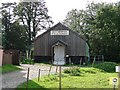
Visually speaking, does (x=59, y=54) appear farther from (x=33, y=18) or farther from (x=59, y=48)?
(x=33, y=18)

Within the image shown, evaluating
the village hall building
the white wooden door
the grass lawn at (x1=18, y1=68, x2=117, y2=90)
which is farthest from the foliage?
the grass lawn at (x1=18, y1=68, x2=117, y2=90)

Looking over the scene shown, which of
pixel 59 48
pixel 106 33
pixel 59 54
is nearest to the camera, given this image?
pixel 59 54

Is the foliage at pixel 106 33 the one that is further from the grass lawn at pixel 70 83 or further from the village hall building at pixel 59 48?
the grass lawn at pixel 70 83

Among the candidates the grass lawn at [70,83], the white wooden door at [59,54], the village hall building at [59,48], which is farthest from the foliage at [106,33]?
the grass lawn at [70,83]

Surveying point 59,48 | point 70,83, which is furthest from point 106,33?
point 70,83

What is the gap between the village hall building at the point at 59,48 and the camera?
32812 millimetres

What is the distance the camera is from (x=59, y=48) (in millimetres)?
33719

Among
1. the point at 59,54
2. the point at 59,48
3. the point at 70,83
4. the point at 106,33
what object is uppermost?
the point at 106,33

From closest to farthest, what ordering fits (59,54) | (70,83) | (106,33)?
(70,83)
(59,54)
(106,33)

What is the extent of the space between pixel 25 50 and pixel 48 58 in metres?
4.47

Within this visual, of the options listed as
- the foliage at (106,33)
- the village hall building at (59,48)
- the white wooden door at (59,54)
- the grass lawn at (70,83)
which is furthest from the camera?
the foliage at (106,33)

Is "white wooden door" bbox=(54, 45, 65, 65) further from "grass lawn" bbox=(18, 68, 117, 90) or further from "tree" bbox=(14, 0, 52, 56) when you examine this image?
"grass lawn" bbox=(18, 68, 117, 90)

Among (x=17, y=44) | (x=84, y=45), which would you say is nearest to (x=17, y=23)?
(x=17, y=44)

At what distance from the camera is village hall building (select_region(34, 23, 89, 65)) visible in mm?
32812
